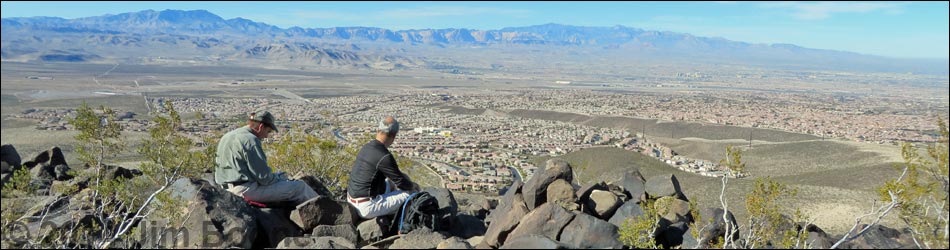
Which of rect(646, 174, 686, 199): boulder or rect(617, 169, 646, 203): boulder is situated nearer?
rect(646, 174, 686, 199): boulder

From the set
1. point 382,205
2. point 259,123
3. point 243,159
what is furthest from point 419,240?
point 259,123

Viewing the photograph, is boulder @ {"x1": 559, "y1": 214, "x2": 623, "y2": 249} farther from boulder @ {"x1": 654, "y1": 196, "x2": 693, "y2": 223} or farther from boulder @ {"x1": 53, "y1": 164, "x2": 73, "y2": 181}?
boulder @ {"x1": 53, "y1": 164, "x2": 73, "y2": 181}

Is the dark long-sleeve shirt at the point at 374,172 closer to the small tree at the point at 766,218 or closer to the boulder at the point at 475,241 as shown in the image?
the boulder at the point at 475,241

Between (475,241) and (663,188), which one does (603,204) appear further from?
(475,241)

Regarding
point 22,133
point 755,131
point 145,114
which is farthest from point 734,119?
point 22,133

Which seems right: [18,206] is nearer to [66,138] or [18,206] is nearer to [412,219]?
[412,219]

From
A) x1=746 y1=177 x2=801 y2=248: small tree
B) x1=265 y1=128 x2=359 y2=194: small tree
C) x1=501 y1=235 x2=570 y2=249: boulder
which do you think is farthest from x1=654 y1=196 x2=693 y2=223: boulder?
x1=265 y1=128 x2=359 y2=194: small tree

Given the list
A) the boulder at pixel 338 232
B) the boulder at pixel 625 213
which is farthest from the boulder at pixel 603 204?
the boulder at pixel 338 232
